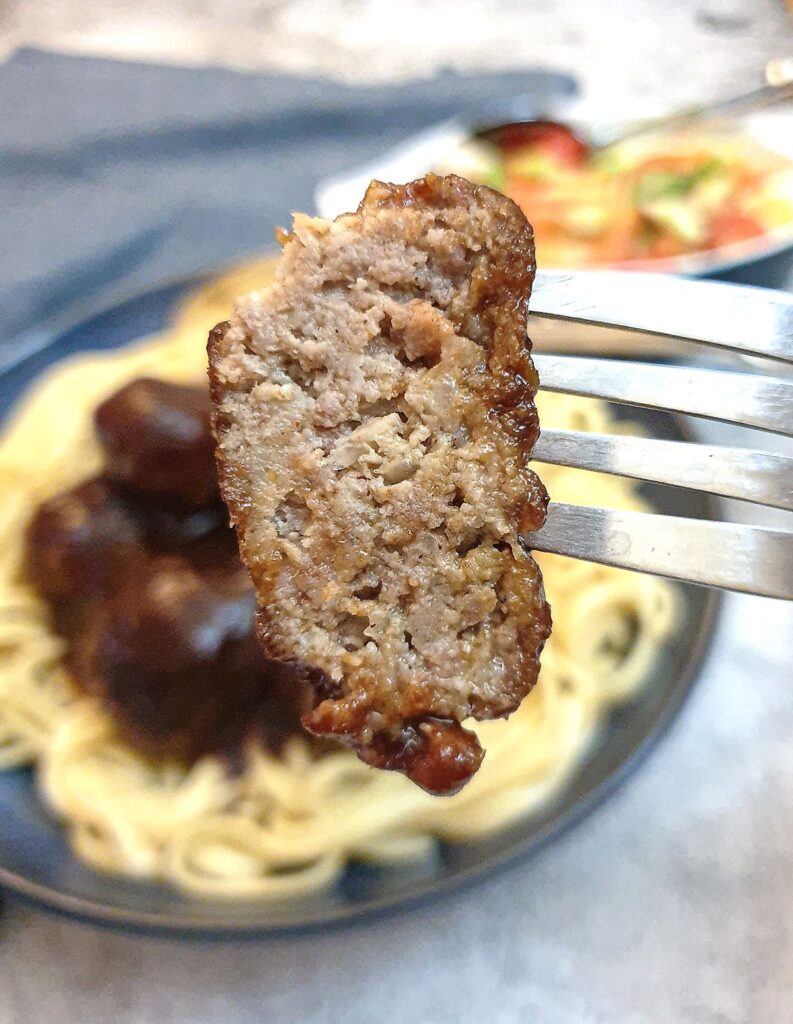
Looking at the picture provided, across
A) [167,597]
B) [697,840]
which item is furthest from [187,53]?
[697,840]

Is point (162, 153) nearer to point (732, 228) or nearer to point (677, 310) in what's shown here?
point (732, 228)

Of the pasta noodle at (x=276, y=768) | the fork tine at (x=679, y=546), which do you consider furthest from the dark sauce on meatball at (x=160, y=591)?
the fork tine at (x=679, y=546)

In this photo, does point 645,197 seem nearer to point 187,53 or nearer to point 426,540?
point 426,540

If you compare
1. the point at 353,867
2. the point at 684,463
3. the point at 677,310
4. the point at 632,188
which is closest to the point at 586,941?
the point at 353,867

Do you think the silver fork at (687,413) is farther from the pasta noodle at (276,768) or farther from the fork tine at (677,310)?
the pasta noodle at (276,768)

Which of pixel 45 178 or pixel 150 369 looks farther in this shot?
pixel 45 178

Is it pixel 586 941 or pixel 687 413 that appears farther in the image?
pixel 586 941
